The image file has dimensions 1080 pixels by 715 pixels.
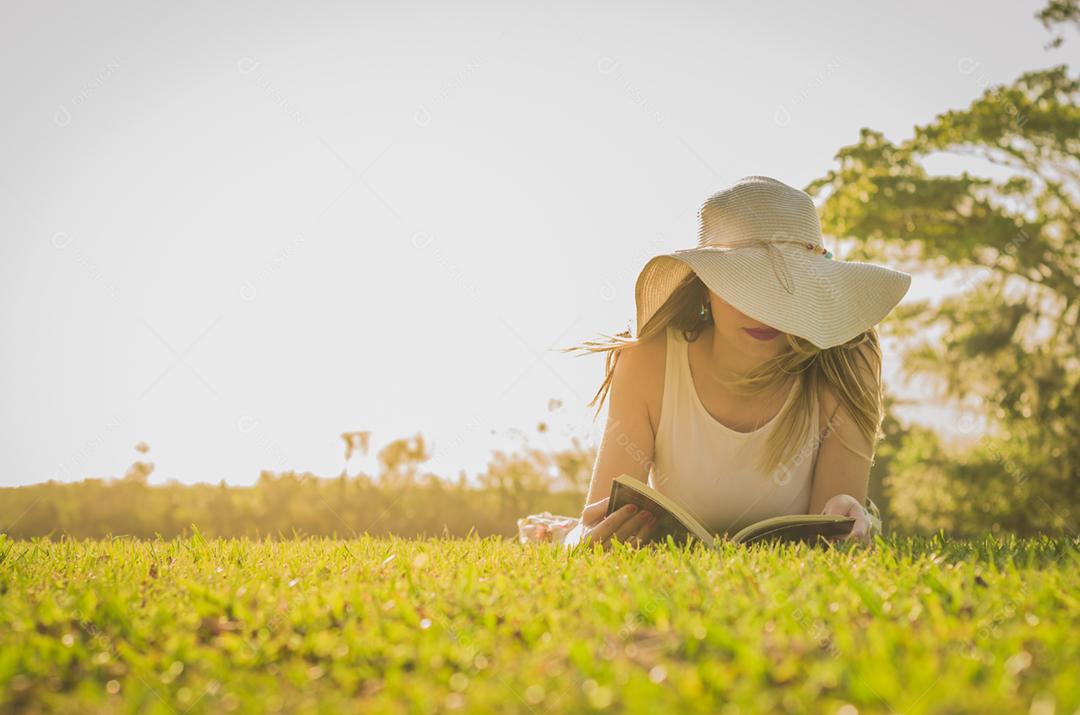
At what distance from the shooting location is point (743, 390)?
13.5ft

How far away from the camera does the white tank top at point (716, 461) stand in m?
4.09

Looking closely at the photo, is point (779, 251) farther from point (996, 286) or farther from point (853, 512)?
point (996, 286)

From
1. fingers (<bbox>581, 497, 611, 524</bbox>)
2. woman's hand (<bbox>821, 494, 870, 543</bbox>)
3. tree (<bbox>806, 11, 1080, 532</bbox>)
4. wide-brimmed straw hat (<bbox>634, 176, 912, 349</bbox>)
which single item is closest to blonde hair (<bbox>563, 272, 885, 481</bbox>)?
wide-brimmed straw hat (<bbox>634, 176, 912, 349</bbox>)

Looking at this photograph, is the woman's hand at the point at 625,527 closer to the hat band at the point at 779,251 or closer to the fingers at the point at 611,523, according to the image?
the fingers at the point at 611,523

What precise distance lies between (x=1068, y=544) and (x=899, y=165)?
29.1ft

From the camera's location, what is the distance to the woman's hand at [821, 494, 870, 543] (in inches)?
136

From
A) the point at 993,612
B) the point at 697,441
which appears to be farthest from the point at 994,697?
the point at 697,441

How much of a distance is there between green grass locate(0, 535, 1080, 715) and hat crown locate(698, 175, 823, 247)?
57.7 inches

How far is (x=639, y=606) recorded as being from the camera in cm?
200

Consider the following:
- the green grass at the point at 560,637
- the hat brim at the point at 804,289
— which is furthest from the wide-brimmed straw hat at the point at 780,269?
the green grass at the point at 560,637

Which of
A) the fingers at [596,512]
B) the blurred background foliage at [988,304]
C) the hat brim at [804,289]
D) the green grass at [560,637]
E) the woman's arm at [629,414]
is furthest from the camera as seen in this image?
the blurred background foliage at [988,304]

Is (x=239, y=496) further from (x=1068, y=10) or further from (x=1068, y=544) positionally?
(x=1068, y=10)

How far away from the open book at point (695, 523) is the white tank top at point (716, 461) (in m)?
0.67

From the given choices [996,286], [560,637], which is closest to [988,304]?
[996,286]
